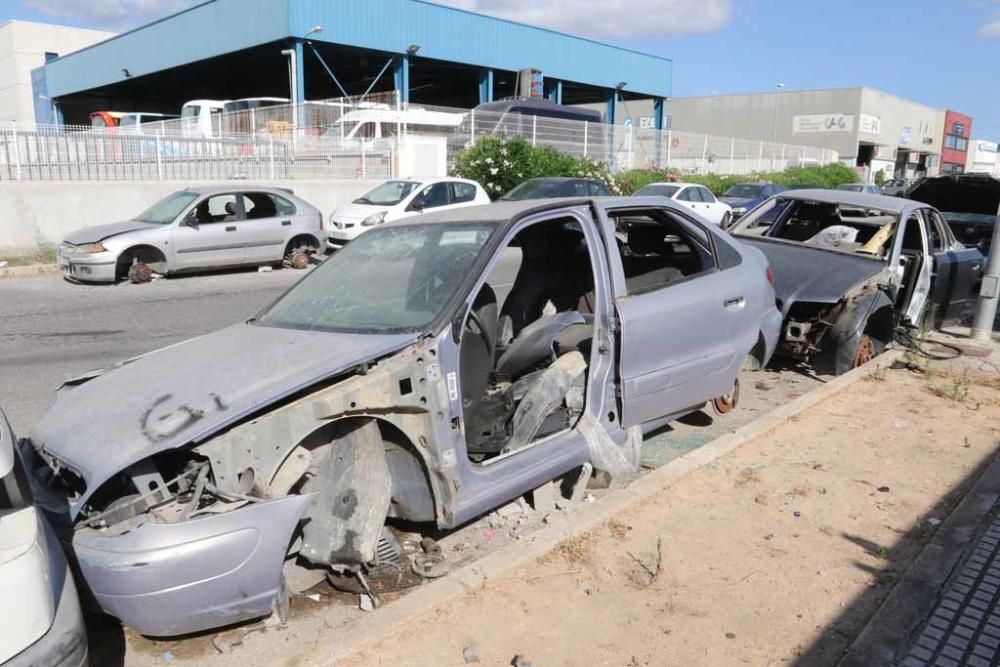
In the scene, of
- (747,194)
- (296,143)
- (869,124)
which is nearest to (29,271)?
(296,143)

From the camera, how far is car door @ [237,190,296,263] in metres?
13.8

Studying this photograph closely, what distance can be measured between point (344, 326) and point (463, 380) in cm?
68

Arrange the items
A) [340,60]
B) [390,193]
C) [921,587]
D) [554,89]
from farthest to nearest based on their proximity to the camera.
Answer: [554,89]
[340,60]
[390,193]
[921,587]

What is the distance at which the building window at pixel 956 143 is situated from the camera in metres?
79.1

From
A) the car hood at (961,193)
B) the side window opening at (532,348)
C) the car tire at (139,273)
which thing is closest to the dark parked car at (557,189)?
the car hood at (961,193)

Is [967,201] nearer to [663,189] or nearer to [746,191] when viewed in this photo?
[663,189]

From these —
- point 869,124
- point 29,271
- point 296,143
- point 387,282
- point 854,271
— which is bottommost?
point 29,271

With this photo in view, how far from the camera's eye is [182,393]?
10.7 feet

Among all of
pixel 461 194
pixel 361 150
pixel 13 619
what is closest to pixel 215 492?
pixel 13 619

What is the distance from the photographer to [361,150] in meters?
21.0

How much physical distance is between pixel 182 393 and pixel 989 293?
28.3 ft

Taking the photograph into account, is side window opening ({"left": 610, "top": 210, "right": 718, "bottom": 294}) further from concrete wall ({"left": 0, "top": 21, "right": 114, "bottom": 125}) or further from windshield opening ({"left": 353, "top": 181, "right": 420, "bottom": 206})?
concrete wall ({"left": 0, "top": 21, "right": 114, "bottom": 125})

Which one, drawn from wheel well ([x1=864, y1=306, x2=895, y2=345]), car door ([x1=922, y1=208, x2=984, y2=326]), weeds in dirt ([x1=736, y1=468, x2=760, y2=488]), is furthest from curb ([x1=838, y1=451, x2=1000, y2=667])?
car door ([x1=922, y1=208, x2=984, y2=326])

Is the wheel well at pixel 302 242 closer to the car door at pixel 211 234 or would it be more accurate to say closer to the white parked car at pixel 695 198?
the car door at pixel 211 234
